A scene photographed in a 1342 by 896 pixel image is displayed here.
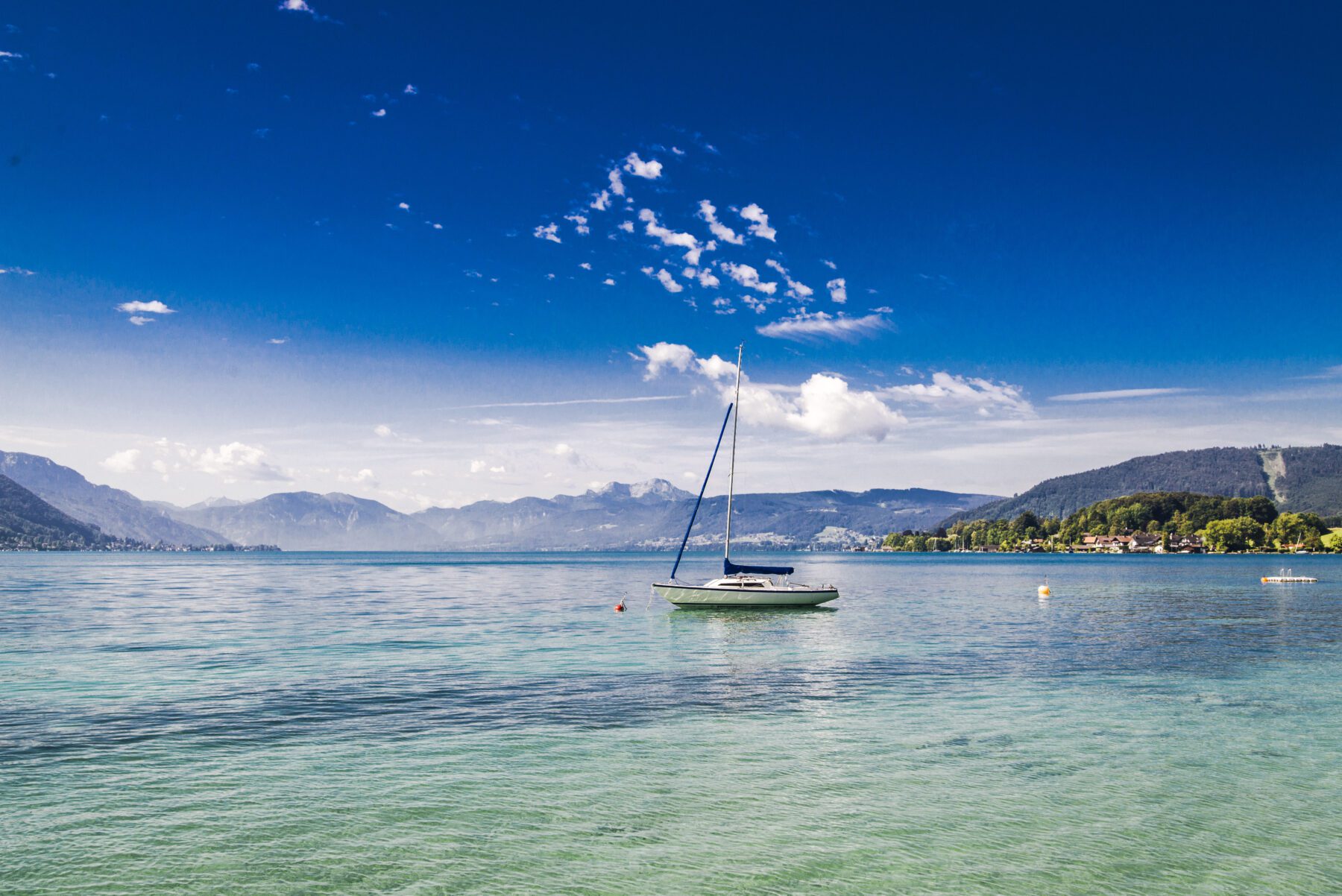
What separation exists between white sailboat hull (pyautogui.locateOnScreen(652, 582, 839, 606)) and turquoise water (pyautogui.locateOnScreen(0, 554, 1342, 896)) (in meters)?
17.4

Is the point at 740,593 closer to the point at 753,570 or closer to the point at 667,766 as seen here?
the point at 753,570

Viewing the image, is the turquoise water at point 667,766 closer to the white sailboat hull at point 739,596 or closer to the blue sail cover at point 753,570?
the white sailboat hull at point 739,596

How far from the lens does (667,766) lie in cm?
1836

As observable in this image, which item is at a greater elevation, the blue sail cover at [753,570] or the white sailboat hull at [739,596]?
the blue sail cover at [753,570]

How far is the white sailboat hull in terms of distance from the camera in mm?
61750

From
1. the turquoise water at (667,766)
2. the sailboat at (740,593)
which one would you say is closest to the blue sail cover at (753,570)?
the sailboat at (740,593)

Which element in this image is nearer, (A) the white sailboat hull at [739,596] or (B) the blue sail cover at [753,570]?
(A) the white sailboat hull at [739,596]

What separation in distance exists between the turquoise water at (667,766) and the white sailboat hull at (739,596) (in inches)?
687

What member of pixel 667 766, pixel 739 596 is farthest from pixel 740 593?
pixel 667 766

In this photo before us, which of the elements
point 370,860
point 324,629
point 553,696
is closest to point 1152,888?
point 370,860

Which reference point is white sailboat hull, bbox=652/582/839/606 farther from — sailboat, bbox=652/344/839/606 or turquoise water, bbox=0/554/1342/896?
turquoise water, bbox=0/554/1342/896

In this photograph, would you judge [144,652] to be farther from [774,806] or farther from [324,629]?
[774,806]

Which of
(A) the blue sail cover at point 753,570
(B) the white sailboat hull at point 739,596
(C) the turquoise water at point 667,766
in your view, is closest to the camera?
(C) the turquoise water at point 667,766

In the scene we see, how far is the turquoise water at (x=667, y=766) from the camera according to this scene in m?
12.7
